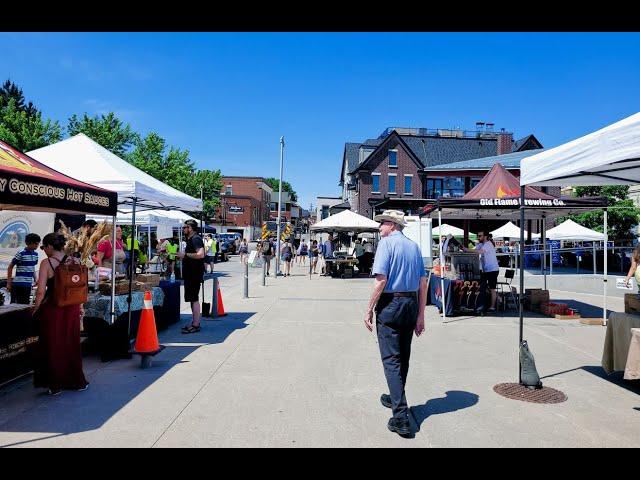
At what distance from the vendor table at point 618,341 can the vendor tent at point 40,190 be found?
21.8ft

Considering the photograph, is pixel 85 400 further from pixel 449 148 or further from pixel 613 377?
pixel 449 148

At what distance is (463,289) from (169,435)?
8.42 metres

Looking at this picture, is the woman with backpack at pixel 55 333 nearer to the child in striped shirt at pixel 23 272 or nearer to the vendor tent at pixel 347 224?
the child in striped shirt at pixel 23 272

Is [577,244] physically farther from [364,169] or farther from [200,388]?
[200,388]

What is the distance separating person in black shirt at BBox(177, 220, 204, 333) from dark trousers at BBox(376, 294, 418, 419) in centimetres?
497

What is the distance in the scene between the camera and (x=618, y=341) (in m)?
5.75

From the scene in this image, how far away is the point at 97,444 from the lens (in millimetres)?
3852

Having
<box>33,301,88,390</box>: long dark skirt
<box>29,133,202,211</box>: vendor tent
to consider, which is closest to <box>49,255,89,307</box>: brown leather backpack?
<box>33,301,88,390</box>: long dark skirt

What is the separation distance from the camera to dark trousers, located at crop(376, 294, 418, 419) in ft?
13.6

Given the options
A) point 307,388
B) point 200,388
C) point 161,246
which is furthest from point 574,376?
point 161,246

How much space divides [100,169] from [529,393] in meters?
7.05

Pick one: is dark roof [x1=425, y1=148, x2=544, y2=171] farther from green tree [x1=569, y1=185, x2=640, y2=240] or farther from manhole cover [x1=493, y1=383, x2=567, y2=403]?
manhole cover [x1=493, y1=383, x2=567, y2=403]

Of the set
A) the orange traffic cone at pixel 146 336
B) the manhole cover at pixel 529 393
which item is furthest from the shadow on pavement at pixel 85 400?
the manhole cover at pixel 529 393

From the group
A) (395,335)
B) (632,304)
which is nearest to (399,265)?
(395,335)
